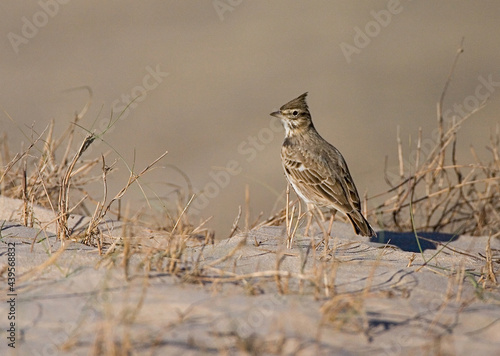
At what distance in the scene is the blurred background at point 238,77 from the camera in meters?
13.1

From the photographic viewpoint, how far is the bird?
6355 millimetres

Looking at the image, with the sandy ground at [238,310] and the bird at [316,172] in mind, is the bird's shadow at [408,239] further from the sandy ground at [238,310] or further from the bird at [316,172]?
the sandy ground at [238,310]

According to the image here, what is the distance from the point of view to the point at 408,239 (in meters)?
6.96

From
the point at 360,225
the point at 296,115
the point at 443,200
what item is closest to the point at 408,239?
the point at 443,200

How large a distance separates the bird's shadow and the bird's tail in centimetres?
43

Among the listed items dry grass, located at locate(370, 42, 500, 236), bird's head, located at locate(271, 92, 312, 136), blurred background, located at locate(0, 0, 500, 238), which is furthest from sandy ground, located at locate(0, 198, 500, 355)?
blurred background, located at locate(0, 0, 500, 238)

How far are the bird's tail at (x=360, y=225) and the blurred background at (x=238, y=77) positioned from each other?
14.7ft

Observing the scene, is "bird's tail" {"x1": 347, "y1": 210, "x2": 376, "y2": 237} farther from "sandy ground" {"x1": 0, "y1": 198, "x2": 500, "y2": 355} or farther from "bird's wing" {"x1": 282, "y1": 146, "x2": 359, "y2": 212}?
"sandy ground" {"x1": 0, "y1": 198, "x2": 500, "y2": 355}

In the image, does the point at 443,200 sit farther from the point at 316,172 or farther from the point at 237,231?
the point at 237,231

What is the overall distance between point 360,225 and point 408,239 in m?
0.96

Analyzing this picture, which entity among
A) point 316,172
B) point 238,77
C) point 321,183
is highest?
point 238,77

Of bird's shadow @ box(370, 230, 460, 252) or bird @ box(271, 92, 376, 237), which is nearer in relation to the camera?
bird @ box(271, 92, 376, 237)

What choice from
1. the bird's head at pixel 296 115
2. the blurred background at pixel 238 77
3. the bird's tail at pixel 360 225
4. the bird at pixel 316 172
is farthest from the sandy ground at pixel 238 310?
the blurred background at pixel 238 77

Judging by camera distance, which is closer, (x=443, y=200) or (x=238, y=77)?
(x=443, y=200)
